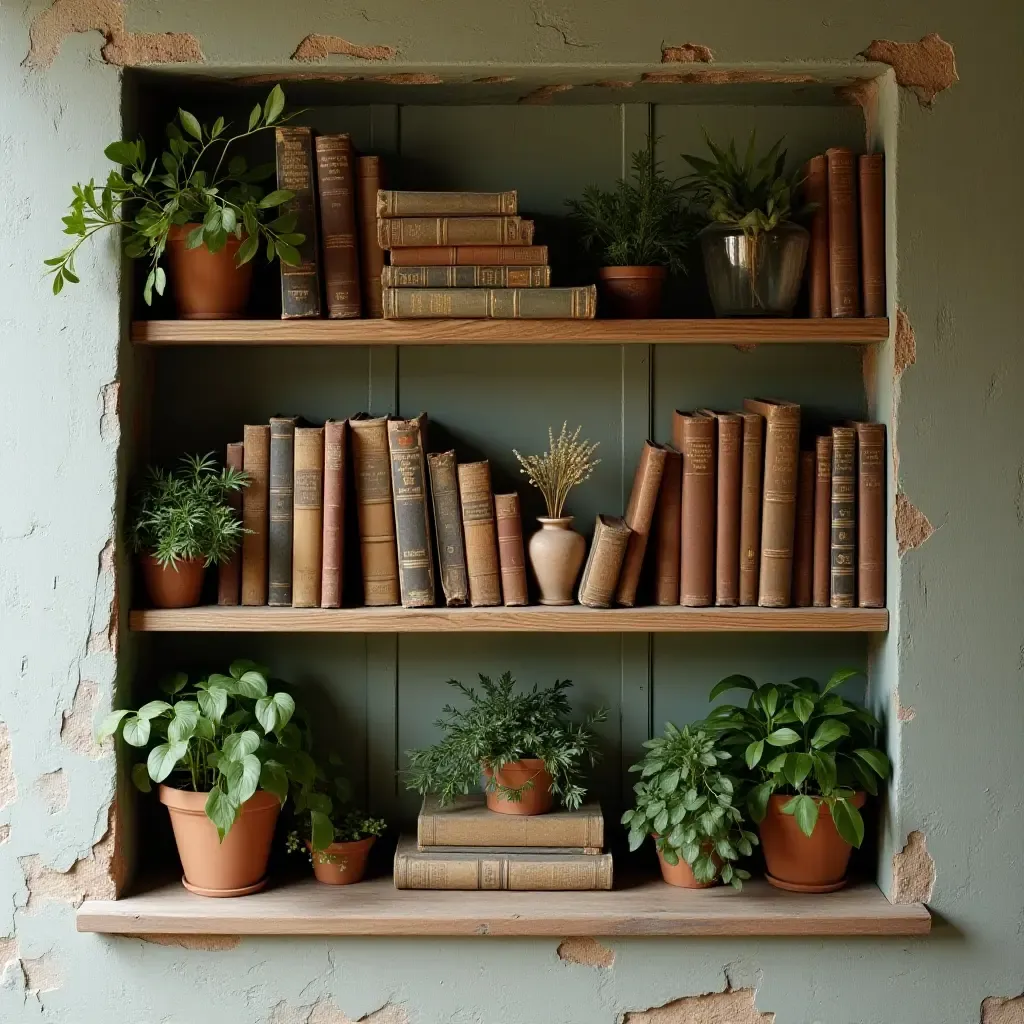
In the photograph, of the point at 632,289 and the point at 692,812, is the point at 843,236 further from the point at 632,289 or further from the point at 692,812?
the point at 692,812

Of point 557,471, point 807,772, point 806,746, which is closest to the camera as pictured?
point 807,772

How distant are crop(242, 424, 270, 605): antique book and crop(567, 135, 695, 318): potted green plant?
76 cm

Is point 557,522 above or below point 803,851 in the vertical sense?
above

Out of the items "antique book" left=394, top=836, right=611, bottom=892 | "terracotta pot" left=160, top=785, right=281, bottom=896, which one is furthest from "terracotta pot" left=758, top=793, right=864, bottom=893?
"terracotta pot" left=160, top=785, right=281, bottom=896

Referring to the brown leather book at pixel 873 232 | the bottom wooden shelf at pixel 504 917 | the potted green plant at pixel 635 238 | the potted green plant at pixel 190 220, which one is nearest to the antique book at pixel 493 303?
the potted green plant at pixel 635 238

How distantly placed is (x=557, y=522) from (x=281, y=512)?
0.55m

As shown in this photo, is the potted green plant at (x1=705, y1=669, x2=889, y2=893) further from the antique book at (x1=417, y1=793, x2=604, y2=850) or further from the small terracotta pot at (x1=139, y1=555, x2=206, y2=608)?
the small terracotta pot at (x1=139, y1=555, x2=206, y2=608)

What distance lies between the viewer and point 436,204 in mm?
2207

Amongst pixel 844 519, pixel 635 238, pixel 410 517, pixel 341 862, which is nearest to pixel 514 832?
pixel 341 862

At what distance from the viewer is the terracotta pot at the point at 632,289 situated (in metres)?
2.27

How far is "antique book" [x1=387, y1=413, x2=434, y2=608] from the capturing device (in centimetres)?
227

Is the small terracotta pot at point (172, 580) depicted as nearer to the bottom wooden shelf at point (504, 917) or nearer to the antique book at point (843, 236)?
the bottom wooden shelf at point (504, 917)

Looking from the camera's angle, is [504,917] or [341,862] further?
[341,862]

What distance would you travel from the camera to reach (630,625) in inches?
87.4
